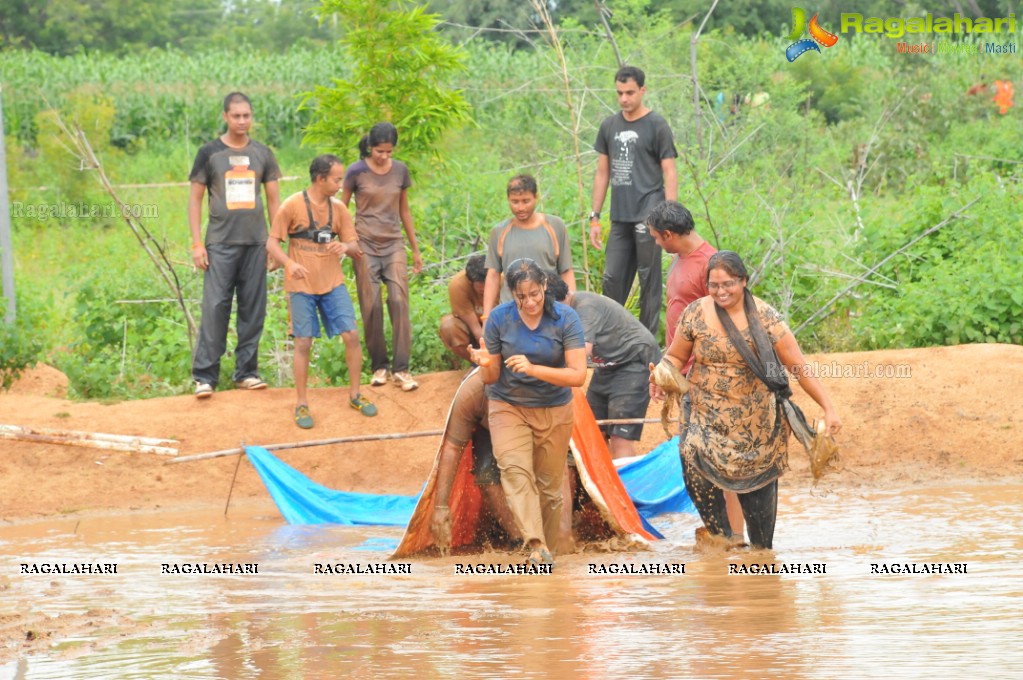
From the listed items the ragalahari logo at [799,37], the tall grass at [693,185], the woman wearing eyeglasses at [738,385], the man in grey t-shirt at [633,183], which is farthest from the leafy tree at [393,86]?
the ragalahari logo at [799,37]

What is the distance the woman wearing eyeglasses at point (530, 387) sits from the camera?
22.1ft

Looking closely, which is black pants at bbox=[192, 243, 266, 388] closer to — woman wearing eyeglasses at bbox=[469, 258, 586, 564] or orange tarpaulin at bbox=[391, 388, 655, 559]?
orange tarpaulin at bbox=[391, 388, 655, 559]

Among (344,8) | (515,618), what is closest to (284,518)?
(515,618)

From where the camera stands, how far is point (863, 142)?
1969cm

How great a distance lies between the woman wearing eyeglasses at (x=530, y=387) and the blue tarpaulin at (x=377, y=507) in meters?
1.57

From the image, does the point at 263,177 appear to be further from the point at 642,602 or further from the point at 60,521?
the point at 642,602

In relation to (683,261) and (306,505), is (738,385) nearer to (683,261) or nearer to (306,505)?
(683,261)

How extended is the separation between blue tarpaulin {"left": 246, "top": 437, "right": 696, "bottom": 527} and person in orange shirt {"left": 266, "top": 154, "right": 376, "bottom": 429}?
3.64ft

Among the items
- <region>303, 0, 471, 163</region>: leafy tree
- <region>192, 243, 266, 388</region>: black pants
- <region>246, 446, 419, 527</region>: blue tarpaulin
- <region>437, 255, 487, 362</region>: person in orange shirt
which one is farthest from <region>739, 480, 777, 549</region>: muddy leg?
<region>303, 0, 471, 163</region>: leafy tree

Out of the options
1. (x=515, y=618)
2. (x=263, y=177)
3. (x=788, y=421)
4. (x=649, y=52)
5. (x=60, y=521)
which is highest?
(x=649, y=52)

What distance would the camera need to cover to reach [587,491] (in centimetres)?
730

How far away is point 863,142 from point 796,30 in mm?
2838

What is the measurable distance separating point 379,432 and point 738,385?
12.2 ft

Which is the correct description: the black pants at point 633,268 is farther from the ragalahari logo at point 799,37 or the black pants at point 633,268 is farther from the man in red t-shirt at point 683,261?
the ragalahari logo at point 799,37
